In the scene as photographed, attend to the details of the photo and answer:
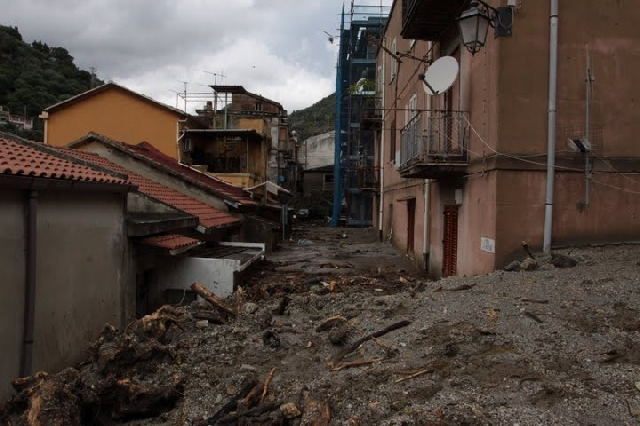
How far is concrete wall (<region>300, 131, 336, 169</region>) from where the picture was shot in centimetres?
5650

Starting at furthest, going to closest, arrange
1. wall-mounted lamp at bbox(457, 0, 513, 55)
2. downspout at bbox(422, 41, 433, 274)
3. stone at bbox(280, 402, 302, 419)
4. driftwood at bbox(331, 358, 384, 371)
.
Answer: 1. downspout at bbox(422, 41, 433, 274)
2. wall-mounted lamp at bbox(457, 0, 513, 55)
3. driftwood at bbox(331, 358, 384, 371)
4. stone at bbox(280, 402, 302, 419)

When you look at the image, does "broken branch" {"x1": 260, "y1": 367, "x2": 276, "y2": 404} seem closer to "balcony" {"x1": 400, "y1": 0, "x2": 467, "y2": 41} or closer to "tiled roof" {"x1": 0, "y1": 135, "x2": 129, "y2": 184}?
"tiled roof" {"x1": 0, "y1": 135, "x2": 129, "y2": 184}

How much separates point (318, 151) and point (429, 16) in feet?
151

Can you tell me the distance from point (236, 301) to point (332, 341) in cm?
358

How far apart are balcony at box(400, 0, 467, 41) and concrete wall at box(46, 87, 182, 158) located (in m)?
16.1

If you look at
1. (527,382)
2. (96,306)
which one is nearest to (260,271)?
(96,306)

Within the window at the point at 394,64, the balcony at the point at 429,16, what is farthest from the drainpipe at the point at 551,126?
the window at the point at 394,64

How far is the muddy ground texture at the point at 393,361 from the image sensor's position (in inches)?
163

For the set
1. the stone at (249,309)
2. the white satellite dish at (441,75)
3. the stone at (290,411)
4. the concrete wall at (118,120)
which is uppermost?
the concrete wall at (118,120)

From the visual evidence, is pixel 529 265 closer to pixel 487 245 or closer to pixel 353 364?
pixel 487 245

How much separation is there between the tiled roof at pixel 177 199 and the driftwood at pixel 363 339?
26.9 feet

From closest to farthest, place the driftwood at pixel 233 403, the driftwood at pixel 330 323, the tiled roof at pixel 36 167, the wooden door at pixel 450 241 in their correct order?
the driftwood at pixel 233 403
the tiled roof at pixel 36 167
the driftwood at pixel 330 323
the wooden door at pixel 450 241

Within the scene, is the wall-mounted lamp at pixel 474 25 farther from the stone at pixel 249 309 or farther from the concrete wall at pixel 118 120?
the concrete wall at pixel 118 120

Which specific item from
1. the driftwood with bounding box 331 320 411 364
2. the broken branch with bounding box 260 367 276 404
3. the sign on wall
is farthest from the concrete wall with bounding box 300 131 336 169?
the broken branch with bounding box 260 367 276 404
